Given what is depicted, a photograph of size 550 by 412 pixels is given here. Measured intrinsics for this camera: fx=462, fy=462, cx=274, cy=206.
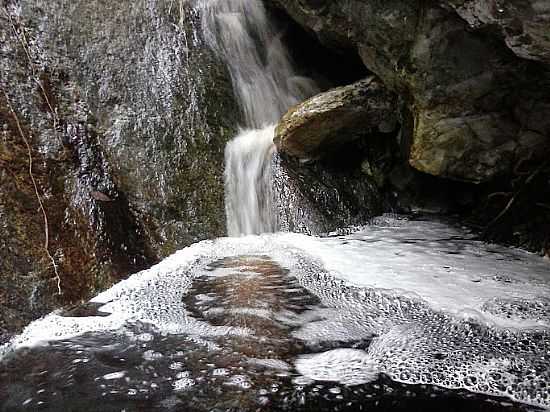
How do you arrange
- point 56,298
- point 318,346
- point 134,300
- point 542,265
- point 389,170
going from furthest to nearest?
1. point 389,170
2. point 542,265
3. point 56,298
4. point 134,300
5. point 318,346

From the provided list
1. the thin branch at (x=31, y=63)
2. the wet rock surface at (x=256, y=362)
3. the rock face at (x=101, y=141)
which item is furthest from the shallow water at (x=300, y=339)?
the thin branch at (x=31, y=63)

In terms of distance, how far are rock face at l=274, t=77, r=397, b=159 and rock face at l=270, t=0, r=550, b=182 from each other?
279mm

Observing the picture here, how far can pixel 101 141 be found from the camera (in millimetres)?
5180

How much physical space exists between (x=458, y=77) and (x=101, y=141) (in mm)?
3790

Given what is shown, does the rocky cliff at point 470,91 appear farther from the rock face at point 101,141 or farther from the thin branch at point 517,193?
the rock face at point 101,141

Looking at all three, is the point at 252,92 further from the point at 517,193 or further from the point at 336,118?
the point at 517,193

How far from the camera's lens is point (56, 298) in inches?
155

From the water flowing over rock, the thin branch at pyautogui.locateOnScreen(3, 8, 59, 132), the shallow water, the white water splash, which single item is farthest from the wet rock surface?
the thin branch at pyautogui.locateOnScreen(3, 8, 59, 132)

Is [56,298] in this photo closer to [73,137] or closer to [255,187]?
[73,137]

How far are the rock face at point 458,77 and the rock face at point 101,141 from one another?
2.18 m

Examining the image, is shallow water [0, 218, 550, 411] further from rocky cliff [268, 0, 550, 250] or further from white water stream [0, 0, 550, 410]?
rocky cliff [268, 0, 550, 250]

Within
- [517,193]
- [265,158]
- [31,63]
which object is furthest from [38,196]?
[517,193]

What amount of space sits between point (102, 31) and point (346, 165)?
A: 3666 millimetres

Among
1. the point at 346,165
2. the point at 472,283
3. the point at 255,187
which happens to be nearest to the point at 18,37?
the point at 255,187
